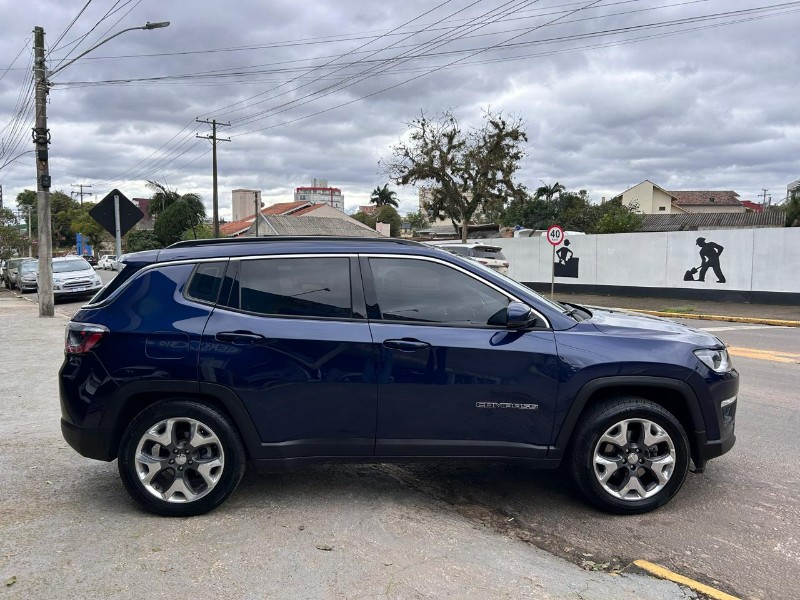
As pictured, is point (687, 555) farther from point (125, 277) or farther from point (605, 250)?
point (605, 250)

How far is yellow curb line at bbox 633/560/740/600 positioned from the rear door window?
221 cm

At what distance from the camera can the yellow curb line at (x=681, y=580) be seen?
9.98ft

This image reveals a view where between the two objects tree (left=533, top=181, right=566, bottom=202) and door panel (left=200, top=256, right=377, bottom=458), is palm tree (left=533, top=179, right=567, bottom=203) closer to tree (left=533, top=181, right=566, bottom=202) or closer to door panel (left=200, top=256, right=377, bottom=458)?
tree (left=533, top=181, right=566, bottom=202)

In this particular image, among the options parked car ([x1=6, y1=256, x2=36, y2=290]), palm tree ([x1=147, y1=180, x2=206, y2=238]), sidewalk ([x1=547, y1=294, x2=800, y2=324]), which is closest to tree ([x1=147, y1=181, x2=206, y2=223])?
palm tree ([x1=147, y1=180, x2=206, y2=238])

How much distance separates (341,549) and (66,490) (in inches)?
86.6

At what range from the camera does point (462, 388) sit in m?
3.81

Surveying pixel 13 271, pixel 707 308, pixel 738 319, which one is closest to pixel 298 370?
pixel 738 319

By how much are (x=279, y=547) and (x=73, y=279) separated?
20.0 metres

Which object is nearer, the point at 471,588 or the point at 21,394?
the point at 471,588

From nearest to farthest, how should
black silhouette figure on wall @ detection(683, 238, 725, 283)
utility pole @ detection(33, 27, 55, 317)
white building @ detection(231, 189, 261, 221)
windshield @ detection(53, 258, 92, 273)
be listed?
utility pole @ detection(33, 27, 55, 317), black silhouette figure on wall @ detection(683, 238, 725, 283), windshield @ detection(53, 258, 92, 273), white building @ detection(231, 189, 261, 221)

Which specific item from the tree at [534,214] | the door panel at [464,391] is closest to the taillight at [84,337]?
the door panel at [464,391]

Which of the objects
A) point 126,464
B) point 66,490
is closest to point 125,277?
point 126,464

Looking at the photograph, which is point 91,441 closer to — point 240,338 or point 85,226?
point 240,338

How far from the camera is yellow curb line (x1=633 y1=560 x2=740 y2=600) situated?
3.04 m
